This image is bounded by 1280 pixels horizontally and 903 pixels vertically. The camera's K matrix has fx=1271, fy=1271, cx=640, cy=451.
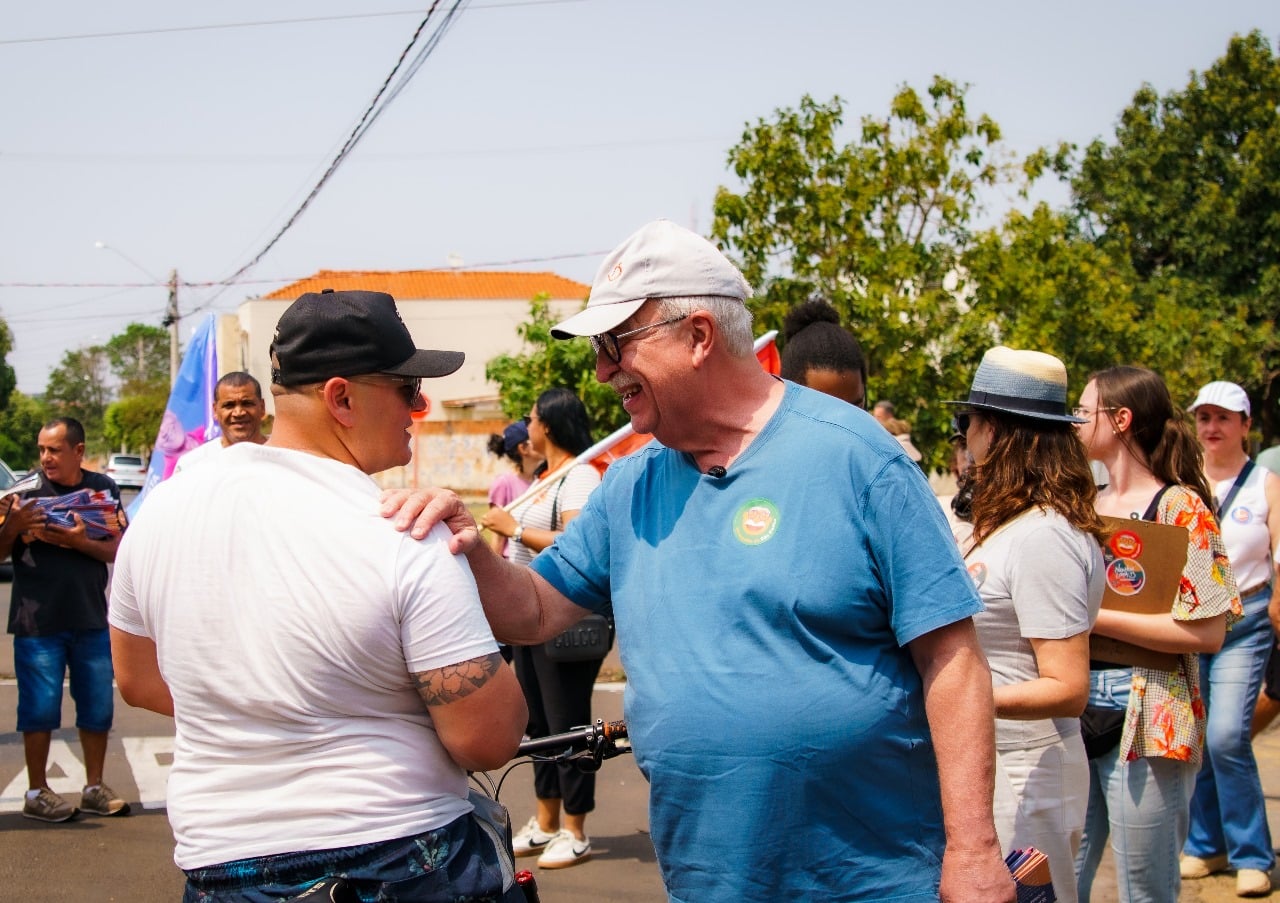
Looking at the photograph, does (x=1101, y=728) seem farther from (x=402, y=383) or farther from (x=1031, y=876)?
(x=402, y=383)

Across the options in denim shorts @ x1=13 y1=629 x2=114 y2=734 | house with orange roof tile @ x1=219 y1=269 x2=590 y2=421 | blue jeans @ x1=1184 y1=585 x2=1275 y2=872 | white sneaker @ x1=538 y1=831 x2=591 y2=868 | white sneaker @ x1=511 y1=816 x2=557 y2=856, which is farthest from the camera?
house with orange roof tile @ x1=219 y1=269 x2=590 y2=421

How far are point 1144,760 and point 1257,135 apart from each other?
2626 centimetres

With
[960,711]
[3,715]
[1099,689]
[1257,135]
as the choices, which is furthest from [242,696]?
[1257,135]

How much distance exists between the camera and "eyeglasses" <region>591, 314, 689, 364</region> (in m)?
2.53

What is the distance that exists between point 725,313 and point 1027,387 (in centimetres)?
108

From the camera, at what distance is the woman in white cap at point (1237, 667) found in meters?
5.40

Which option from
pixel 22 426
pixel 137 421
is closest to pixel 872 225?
pixel 137 421

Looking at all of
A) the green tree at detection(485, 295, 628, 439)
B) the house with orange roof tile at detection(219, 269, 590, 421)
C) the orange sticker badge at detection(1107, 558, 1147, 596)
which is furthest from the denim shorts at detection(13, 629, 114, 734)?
the house with orange roof tile at detection(219, 269, 590, 421)

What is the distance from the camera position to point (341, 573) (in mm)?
2094

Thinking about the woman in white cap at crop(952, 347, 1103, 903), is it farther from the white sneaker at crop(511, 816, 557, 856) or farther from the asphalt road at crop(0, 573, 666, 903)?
the white sneaker at crop(511, 816, 557, 856)

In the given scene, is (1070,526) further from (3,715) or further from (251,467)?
(3,715)

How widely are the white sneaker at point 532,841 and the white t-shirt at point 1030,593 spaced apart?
326 centimetres

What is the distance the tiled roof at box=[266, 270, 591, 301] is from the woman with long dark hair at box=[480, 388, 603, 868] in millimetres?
52414

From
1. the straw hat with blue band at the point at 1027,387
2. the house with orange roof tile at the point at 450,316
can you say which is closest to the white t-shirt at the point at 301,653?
the straw hat with blue band at the point at 1027,387
